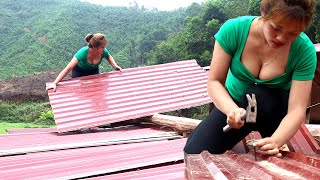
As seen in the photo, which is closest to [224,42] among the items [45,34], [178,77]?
[178,77]

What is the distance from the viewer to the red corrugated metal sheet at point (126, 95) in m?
5.17

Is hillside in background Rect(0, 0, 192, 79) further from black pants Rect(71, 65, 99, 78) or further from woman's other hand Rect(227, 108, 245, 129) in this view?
woman's other hand Rect(227, 108, 245, 129)

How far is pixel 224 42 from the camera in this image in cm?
202

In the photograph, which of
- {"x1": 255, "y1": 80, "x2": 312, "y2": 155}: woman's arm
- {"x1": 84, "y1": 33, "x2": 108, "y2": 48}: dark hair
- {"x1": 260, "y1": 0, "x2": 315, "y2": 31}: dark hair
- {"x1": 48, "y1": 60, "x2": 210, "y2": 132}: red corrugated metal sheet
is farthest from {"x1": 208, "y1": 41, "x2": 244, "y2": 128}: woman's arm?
{"x1": 84, "y1": 33, "x2": 108, "y2": 48}: dark hair

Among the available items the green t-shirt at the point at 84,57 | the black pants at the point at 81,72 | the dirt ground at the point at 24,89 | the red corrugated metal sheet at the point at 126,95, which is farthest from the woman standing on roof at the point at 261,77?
the dirt ground at the point at 24,89

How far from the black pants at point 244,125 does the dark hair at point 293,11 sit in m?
0.46

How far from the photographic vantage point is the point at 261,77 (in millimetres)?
2070

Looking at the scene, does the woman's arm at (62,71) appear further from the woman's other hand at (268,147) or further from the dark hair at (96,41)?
the woman's other hand at (268,147)

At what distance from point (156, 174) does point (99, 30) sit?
38133 mm

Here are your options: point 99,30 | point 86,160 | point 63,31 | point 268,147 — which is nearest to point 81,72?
point 86,160

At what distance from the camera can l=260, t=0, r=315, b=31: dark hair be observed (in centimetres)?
167

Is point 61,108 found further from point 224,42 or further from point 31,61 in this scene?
point 31,61

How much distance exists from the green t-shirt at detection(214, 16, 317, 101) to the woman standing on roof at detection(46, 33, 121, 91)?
12.1ft

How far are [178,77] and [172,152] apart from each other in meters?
3.60
